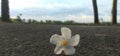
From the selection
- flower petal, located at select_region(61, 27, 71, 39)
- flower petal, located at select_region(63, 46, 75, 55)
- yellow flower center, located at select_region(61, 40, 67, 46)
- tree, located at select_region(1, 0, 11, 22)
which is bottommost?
flower petal, located at select_region(63, 46, 75, 55)

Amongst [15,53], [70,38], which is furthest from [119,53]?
[70,38]

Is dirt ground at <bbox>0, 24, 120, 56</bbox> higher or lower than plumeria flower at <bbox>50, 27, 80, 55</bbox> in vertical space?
lower

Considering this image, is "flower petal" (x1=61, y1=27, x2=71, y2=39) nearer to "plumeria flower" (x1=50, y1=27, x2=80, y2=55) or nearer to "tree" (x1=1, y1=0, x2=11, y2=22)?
"plumeria flower" (x1=50, y1=27, x2=80, y2=55)

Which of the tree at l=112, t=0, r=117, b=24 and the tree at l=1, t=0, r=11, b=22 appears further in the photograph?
the tree at l=112, t=0, r=117, b=24

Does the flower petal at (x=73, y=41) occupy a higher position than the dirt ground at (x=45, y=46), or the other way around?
the flower petal at (x=73, y=41)

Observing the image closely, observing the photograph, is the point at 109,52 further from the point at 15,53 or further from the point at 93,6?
the point at 93,6

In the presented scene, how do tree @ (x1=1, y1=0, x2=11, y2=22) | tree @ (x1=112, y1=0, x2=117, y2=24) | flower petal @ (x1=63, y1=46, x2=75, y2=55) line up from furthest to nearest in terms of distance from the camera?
1. tree @ (x1=112, y1=0, x2=117, y2=24)
2. tree @ (x1=1, y1=0, x2=11, y2=22)
3. flower petal @ (x1=63, y1=46, x2=75, y2=55)

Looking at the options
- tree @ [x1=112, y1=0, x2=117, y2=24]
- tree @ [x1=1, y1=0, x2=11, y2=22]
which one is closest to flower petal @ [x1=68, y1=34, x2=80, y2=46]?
tree @ [x1=1, y1=0, x2=11, y2=22]

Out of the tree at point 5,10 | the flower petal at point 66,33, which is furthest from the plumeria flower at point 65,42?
the tree at point 5,10

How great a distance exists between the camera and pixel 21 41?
399cm

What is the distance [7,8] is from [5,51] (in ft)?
40.4

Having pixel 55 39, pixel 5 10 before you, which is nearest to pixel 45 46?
pixel 55 39

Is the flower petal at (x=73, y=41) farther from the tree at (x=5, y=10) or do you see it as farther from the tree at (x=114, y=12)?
the tree at (x=114, y=12)

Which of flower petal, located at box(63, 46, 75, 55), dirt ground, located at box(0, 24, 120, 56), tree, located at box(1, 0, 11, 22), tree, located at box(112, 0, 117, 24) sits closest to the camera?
flower petal, located at box(63, 46, 75, 55)
